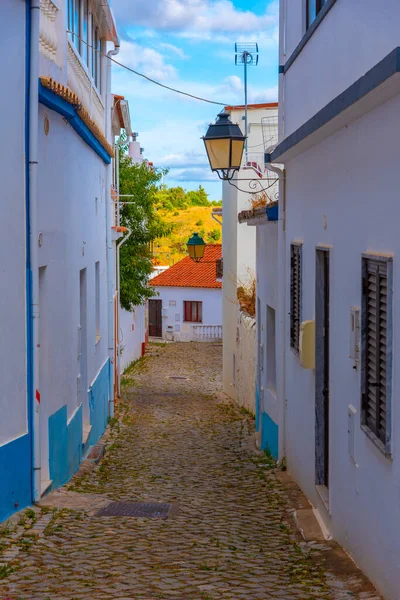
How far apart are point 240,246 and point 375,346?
15671 millimetres

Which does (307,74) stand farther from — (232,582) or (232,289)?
(232,289)

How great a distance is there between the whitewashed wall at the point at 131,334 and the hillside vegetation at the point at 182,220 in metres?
30.9

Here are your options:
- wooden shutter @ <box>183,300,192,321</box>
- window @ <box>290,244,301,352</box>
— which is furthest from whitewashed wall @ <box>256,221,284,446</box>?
wooden shutter @ <box>183,300,192,321</box>

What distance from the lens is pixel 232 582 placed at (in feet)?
18.2

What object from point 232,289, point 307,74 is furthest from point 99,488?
point 232,289

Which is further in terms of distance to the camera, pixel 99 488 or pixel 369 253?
pixel 99 488

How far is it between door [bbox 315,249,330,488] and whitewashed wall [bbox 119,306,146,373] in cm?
1690

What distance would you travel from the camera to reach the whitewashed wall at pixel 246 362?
17.5 metres

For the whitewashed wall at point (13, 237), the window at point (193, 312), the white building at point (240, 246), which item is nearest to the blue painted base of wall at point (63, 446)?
the whitewashed wall at point (13, 237)

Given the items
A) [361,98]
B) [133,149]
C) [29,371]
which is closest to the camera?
[361,98]

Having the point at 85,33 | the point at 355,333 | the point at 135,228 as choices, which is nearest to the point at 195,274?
the point at 135,228

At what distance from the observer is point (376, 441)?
5254 millimetres

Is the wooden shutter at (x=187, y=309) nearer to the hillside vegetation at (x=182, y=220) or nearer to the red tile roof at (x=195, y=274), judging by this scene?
the red tile roof at (x=195, y=274)

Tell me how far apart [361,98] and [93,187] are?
8384 millimetres
